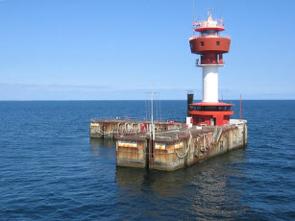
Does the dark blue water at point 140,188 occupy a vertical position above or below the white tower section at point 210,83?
below

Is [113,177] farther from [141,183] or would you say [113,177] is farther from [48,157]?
[48,157]

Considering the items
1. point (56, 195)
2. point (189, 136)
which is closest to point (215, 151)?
point (189, 136)

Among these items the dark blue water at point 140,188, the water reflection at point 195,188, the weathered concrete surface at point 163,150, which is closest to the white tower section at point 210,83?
the dark blue water at point 140,188

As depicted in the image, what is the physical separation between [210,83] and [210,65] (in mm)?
3077

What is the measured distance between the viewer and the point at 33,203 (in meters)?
33.8

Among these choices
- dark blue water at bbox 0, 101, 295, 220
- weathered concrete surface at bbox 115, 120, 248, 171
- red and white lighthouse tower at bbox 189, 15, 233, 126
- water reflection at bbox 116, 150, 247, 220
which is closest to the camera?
dark blue water at bbox 0, 101, 295, 220

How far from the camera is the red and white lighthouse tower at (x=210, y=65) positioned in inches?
2483

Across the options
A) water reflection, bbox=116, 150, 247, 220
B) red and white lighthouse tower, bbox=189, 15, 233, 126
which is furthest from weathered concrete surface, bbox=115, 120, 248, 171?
red and white lighthouse tower, bbox=189, 15, 233, 126

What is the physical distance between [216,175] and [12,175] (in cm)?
2372

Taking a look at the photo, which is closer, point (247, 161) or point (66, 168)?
point (66, 168)

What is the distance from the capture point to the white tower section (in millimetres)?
64750

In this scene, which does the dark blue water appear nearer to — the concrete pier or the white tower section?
the concrete pier

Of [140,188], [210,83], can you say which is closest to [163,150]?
[140,188]

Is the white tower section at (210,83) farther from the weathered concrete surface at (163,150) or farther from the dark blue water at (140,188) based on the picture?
the weathered concrete surface at (163,150)
